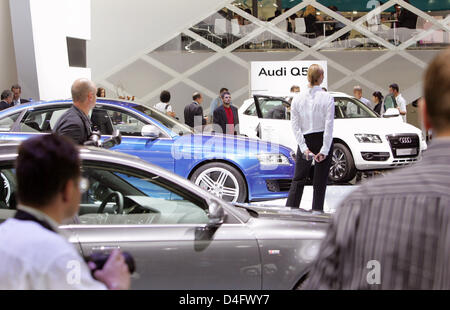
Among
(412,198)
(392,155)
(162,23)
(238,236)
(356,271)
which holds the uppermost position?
(162,23)

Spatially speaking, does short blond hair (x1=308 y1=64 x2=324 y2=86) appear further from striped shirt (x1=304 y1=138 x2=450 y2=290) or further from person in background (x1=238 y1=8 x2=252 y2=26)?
person in background (x1=238 y1=8 x2=252 y2=26)

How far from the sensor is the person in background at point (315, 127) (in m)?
7.53

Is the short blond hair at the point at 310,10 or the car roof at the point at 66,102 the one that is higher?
the short blond hair at the point at 310,10

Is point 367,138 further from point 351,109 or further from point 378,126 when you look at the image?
point 351,109

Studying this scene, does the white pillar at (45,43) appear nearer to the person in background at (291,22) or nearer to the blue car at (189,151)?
the blue car at (189,151)

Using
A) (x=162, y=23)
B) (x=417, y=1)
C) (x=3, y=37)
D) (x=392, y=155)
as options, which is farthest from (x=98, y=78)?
(x=392, y=155)

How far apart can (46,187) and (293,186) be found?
6175 mm

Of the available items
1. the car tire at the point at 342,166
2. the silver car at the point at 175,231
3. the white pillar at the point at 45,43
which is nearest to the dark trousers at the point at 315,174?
the silver car at the point at 175,231

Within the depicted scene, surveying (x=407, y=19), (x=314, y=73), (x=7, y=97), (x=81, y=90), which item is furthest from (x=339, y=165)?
(x=407, y=19)

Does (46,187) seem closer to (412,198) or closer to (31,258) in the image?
(31,258)

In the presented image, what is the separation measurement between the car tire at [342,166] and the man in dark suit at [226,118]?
1.78m

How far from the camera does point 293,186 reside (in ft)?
26.1

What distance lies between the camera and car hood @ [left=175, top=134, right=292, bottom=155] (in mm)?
8914

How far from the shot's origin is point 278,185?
29.4ft
